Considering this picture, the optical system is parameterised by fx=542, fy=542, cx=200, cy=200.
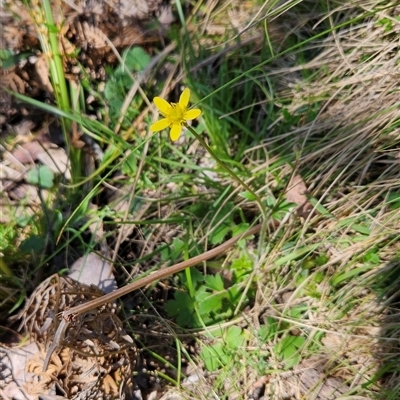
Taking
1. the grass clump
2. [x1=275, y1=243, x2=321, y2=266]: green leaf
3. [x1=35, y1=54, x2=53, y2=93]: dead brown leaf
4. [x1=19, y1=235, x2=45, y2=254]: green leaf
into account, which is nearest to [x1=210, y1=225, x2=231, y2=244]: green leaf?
the grass clump

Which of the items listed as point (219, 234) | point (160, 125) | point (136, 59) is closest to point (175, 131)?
point (160, 125)

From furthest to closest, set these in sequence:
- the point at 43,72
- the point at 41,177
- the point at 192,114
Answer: the point at 43,72
the point at 41,177
the point at 192,114

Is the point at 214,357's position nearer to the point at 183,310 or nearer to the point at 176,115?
the point at 183,310

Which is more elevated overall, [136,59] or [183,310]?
[136,59]

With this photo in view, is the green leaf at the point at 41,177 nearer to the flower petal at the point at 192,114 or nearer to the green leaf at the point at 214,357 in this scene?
the green leaf at the point at 214,357

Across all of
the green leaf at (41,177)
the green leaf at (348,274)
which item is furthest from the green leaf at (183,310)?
the green leaf at (41,177)

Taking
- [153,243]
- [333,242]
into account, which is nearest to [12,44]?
[153,243]

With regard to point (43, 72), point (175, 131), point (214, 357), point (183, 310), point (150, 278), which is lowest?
point (214, 357)

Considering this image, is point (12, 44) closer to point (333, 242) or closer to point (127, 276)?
point (127, 276)
